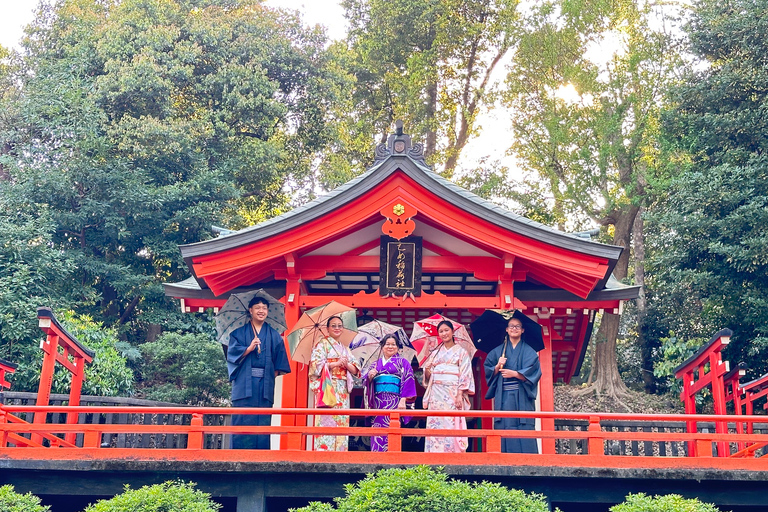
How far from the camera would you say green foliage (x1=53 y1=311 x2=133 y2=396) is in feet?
48.4

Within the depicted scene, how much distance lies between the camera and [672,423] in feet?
39.6

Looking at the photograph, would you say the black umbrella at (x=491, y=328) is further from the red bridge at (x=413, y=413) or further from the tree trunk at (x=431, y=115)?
the tree trunk at (x=431, y=115)

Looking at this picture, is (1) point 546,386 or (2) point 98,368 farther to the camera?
(2) point 98,368

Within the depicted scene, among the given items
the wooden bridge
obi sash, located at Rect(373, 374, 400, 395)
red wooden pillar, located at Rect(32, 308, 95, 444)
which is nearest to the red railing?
the wooden bridge

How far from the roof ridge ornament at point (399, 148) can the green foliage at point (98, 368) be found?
26.1ft

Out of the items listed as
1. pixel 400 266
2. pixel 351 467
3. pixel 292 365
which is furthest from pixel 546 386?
pixel 351 467

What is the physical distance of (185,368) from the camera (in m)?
18.3

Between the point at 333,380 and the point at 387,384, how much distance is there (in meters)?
0.68

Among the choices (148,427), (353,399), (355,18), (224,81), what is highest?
(355,18)

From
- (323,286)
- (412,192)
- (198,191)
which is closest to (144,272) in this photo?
(198,191)

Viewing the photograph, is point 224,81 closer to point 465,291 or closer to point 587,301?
point 465,291

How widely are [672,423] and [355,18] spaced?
1981 centimetres

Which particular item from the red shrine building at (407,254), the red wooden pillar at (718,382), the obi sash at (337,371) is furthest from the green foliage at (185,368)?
the red wooden pillar at (718,382)

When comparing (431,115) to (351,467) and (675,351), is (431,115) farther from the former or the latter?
(351,467)
